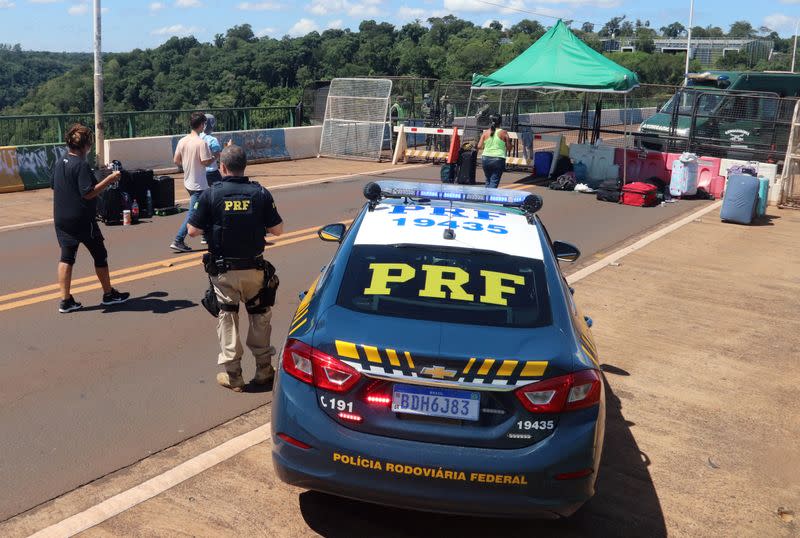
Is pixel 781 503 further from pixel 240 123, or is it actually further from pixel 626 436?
pixel 240 123

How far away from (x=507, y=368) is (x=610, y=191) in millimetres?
14758

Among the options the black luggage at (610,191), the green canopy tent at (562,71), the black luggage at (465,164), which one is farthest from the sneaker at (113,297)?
the green canopy tent at (562,71)

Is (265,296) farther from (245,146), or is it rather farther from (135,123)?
(245,146)

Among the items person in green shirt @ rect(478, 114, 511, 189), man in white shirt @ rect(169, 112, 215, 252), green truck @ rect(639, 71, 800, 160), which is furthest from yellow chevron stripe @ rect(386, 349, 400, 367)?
green truck @ rect(639, 71, 800, 160)

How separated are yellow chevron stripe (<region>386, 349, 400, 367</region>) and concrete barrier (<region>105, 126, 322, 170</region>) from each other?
15.8m

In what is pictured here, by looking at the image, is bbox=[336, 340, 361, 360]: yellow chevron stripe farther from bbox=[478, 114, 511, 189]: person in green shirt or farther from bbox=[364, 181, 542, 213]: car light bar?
bbox=[478, 114, 511, 189]: person in green shirt

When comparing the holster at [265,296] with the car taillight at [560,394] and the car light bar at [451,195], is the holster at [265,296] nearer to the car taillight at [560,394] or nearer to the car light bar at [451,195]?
the car light bar at [451,195]

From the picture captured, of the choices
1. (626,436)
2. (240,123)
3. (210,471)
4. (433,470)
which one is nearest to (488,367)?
(433,470)

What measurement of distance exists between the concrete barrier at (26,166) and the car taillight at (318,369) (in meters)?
14.2

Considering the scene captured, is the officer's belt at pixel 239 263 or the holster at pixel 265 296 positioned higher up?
the officer's belt at pixel 239 263

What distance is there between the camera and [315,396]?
3938 mm

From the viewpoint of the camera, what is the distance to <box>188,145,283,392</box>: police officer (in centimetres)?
580

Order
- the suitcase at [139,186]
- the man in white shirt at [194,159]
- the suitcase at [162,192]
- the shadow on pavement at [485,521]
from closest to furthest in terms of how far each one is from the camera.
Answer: the shadow on pavement at [485,521] → the man in white shirt at [194,159] → the suitcase at [139,186] → the suitcase at [162,192]

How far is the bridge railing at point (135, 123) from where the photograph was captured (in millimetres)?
17281
